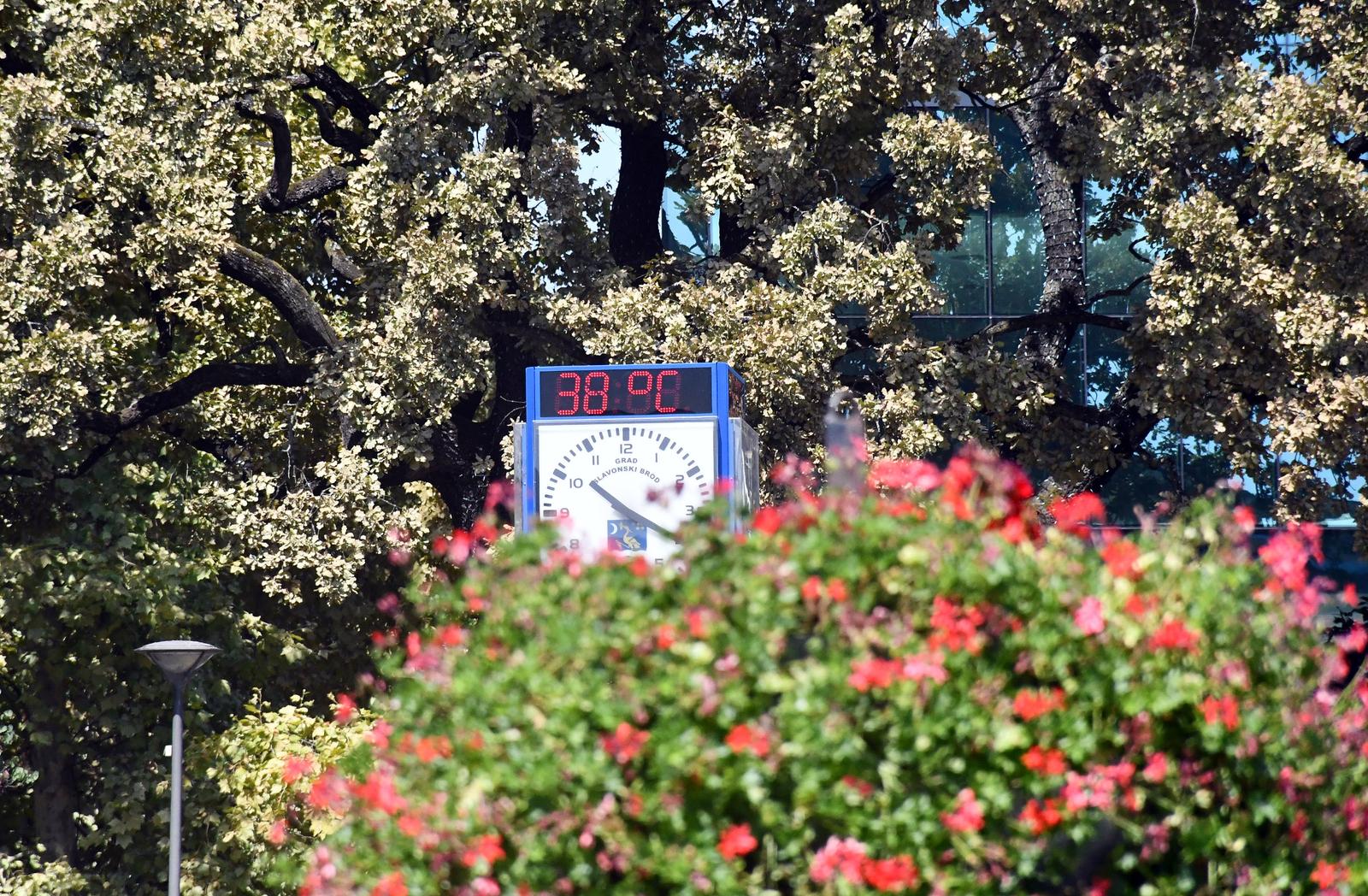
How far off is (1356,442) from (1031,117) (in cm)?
552

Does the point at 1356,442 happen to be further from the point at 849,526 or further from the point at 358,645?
the point at 849,526

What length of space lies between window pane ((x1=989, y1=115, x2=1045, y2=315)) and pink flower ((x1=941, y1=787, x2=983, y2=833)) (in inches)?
862

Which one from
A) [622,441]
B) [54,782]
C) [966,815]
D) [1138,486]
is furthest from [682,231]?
[966,815]

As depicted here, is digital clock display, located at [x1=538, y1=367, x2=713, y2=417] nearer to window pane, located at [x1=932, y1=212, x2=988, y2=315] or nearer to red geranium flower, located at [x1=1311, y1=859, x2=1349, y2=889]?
red geranium flower, located at [x1=1311, y1=859, x2=1349, y2=889]

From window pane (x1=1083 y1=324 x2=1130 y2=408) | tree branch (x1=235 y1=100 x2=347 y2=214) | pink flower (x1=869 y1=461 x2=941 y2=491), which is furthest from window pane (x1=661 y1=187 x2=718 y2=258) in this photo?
pink flower (x1=869 y1=461 x2=941 y2=491)

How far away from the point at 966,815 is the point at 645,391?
860 cm

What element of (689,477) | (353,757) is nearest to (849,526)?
(353,757)

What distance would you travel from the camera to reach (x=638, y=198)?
2031 cm

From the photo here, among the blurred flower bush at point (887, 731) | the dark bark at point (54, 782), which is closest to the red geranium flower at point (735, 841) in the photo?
the blurred flower bush at point (887, 731)

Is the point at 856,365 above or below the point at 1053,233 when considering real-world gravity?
below

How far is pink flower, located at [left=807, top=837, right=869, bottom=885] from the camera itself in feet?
14.9

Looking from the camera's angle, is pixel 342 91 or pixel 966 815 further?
pixel 342 91

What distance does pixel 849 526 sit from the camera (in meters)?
4.85

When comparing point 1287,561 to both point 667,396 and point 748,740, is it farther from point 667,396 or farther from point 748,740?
point 667,396
